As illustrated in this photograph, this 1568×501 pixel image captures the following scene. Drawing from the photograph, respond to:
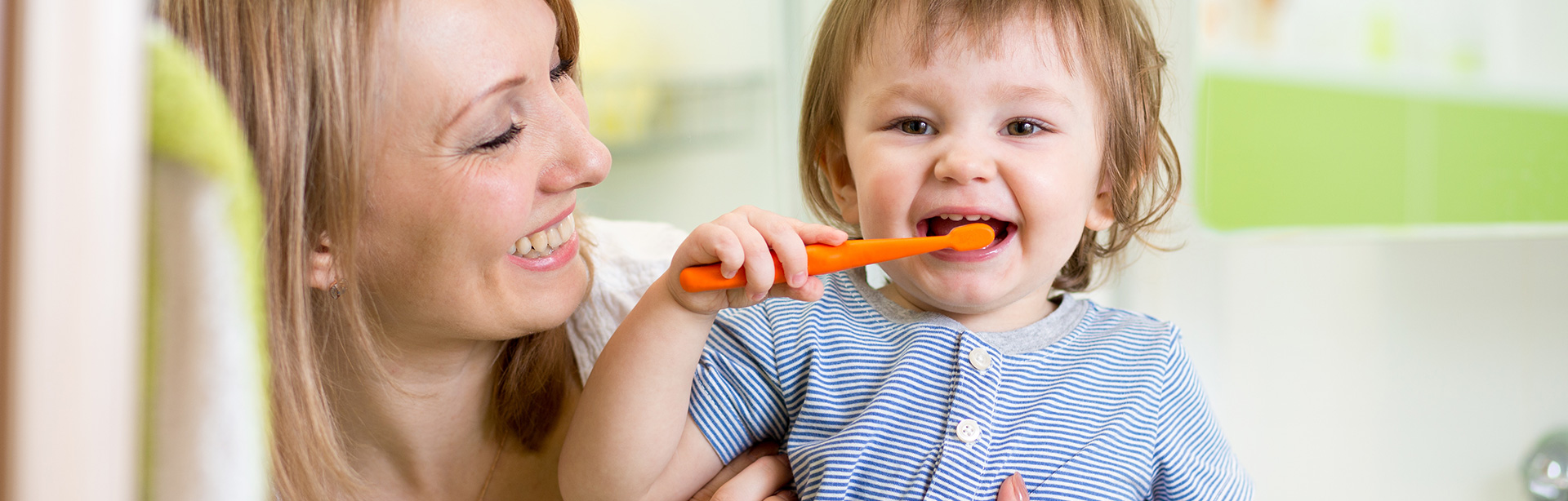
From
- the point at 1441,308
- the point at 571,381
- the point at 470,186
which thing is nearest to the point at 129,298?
the point at 470,186

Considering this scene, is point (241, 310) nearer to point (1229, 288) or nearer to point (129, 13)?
point (129, 13)

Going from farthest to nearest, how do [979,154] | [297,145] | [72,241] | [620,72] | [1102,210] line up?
[620,72] < [1102,210] < [979,154] < [297,145] < [72,241]

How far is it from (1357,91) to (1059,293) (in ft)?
2.85

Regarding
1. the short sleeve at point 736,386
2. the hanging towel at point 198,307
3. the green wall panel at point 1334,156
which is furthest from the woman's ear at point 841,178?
the green wall panel at point 1334,156

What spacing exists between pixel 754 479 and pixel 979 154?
0.28m

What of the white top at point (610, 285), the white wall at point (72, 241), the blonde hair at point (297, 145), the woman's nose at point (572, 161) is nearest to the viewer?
the white wall at point (72, 241)

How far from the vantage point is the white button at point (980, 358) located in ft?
2.30

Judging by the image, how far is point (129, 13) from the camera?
0.90ft

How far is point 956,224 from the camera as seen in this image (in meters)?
0.72

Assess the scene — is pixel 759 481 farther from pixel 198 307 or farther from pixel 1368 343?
pixel 1368 343

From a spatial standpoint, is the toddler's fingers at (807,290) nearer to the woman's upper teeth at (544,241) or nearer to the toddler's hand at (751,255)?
the toddler's hand at (751,255)

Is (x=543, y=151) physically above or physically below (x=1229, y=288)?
above

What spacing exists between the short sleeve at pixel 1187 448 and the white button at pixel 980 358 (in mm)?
138

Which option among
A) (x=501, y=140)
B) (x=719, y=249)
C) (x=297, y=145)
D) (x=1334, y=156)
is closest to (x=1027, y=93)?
(x=719, y=249)
